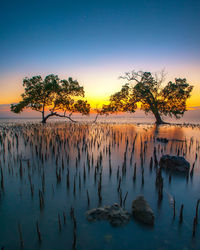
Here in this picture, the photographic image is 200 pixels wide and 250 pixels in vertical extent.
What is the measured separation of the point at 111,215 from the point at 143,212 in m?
0.64

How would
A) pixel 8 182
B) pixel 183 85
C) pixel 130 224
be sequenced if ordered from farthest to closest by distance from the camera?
pixel 183 85
pixel 8 182
pixel 130 224

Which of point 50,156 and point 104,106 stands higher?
point 104,106

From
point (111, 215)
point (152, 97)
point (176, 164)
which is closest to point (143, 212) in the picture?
point (111, 215)

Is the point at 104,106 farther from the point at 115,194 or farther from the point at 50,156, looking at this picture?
the point at 115,194

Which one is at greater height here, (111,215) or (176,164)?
(176,164)

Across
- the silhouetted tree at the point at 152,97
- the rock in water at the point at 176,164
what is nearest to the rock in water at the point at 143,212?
the rock in water at the point at 176,164

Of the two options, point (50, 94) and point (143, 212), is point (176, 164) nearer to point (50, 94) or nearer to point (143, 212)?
point (143, 212)

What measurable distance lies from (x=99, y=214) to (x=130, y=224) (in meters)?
0.63

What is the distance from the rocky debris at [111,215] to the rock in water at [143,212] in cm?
18

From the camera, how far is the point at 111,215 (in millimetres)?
3053

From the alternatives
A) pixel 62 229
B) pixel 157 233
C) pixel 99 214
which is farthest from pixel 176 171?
pixel 62 229

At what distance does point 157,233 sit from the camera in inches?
108

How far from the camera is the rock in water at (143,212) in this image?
2969 mm

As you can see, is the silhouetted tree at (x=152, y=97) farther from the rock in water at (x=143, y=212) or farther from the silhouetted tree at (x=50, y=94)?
the rock in water at (x=143, y=212)
